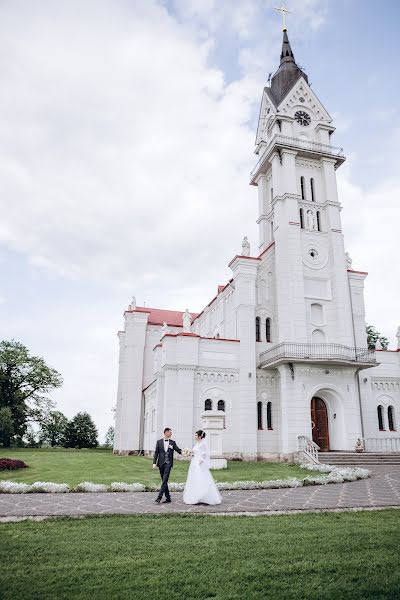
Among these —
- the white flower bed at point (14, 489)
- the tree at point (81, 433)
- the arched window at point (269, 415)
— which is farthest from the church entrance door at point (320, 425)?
the tree at point (81, 433)

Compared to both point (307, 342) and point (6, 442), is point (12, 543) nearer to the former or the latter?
point (307, 342)

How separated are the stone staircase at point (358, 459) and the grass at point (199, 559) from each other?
16187mm

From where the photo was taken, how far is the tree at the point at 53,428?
179 feet

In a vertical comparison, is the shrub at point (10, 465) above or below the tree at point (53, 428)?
below

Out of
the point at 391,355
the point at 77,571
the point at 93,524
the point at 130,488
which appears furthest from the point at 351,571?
the point at 391,355

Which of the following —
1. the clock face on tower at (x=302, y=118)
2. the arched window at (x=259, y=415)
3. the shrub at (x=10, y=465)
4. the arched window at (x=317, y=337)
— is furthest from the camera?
the clock face on tower at (x=302, y=118)

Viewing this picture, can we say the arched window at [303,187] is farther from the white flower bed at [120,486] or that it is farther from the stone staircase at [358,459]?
the white flower bed at [120,486]

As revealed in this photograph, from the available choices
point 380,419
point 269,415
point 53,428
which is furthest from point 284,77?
point 53,428

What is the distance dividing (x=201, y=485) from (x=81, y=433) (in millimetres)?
54343

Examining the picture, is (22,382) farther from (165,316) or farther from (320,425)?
(320,425)

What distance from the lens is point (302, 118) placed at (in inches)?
1398

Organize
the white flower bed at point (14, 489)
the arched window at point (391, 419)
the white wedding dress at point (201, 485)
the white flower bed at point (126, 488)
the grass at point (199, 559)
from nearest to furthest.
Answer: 1. the grass at point (199, 559)
2. the white wedding dress at point (201, 485)
3. the white flower bed at point (14, 489)
4. the white flower bed at point (126, 488)
5. the arched window at point (391, 419)

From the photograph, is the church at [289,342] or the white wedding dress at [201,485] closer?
the white wedding dress at [201,485]

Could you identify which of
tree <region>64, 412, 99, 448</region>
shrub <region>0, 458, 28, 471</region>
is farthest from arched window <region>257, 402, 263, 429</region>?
tree <region>64, 412, 99, 448</region>
